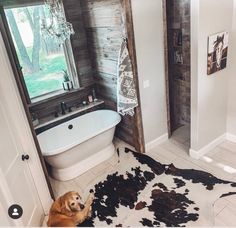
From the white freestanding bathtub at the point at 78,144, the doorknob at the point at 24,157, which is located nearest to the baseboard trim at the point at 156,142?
the white freestanding bathtub at the point at 78,144

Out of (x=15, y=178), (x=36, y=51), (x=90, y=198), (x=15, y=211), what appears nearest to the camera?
(x=15, y=211)

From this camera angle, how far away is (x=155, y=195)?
2.85m

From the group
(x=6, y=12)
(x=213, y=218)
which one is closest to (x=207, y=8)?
(x=213, y=218)

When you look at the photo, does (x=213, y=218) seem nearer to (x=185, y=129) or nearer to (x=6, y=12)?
(x=185, y=129)

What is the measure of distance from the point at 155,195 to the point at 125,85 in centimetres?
149

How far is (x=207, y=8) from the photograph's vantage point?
266cm

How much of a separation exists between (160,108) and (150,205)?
1540mm

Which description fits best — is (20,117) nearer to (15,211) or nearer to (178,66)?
(15,211)

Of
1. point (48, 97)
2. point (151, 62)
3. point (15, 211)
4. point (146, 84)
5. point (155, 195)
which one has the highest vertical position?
point (151, 62)

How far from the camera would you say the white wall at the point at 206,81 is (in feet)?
8.84

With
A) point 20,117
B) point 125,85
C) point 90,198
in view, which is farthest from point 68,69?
point 90,198

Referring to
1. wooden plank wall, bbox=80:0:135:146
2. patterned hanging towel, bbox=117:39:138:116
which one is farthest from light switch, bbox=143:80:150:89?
wooden plank wall, bbox=80:0:135:146

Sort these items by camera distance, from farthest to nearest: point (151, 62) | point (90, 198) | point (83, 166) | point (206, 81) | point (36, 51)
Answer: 1. point (36, 51)
2. point (83, 166)
3. point (151, 62)
4. point (206, 81)
5. point (90, 198)

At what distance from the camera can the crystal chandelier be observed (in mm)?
3426
